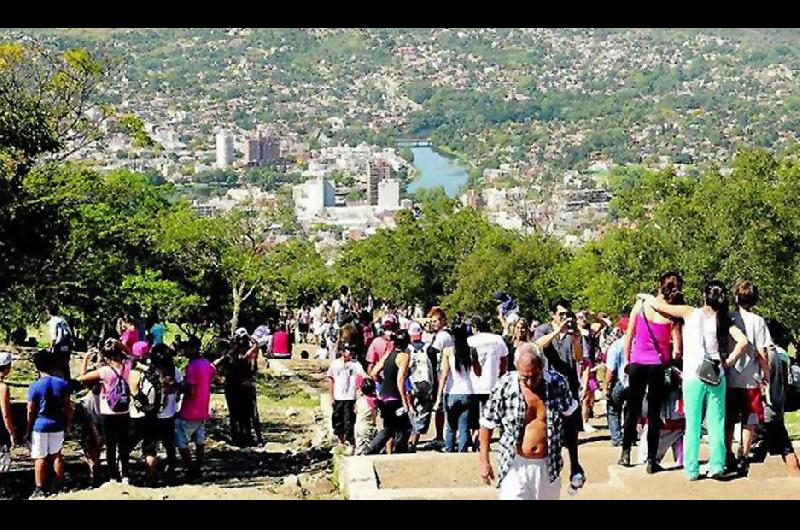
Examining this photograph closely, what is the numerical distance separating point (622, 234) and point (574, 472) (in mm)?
27885

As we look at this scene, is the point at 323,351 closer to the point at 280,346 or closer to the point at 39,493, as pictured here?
the point at 280,346

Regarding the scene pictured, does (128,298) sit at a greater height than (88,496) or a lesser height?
greater

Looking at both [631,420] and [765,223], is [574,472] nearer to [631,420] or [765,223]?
[631,420]

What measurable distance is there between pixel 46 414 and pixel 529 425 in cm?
414

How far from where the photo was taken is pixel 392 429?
9.35 m

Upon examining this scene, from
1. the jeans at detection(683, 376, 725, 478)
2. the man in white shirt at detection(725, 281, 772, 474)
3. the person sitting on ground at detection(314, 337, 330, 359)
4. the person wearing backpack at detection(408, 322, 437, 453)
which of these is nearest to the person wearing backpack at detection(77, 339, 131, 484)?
the person wearing backpack at detection(408, 322, 437, 453)

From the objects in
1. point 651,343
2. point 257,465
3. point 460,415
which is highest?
point 651,343

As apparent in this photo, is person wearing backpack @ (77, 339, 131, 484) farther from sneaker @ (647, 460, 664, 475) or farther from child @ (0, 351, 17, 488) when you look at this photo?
sneaker @ (647, 460, 664, 475)

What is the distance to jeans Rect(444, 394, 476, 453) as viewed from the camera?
9.16 metres

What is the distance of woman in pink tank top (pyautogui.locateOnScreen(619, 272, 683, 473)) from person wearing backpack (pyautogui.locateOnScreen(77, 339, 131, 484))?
3789 mm

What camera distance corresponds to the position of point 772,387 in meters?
7.45

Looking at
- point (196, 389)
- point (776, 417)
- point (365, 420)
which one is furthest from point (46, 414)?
point (776, 417)
